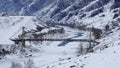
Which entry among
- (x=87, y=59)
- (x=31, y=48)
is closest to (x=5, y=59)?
(x=31, y=48)

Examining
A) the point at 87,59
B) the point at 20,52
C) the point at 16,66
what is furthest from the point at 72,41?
the point at 87,59

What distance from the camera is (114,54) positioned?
4656 centimetres

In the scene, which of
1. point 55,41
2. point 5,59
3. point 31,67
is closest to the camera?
point 31,67

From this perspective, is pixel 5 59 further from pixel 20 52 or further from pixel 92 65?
pixel 92 65

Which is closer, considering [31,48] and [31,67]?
[31,67]

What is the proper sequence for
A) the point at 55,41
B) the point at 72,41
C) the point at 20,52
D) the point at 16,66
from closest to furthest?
1. the point at 16,66
2. the point at 20,52
3. the point at 72,41
4. the point at 55,41

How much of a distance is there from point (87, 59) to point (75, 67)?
4978 mm

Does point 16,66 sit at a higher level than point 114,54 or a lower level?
lower

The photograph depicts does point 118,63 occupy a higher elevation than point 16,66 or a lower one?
higher

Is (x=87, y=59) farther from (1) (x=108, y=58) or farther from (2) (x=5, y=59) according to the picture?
(2) (x=5, y=59)

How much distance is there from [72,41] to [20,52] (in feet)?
132

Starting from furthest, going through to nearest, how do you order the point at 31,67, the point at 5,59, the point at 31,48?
the point at 31,48 < the point at 5,59 < the point at 31,67

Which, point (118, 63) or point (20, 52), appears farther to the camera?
point (20, 52)

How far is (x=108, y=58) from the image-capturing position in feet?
147
